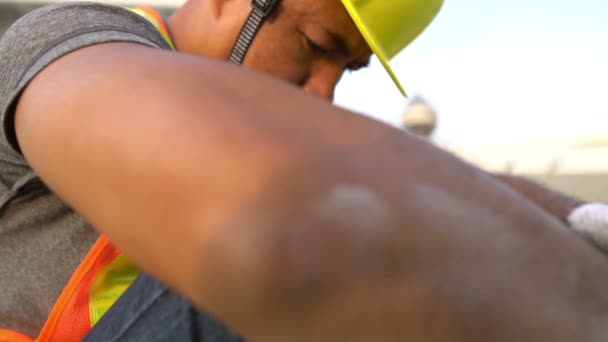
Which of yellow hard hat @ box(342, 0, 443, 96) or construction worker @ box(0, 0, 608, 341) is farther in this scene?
yellow hard hat @ box(342, 0, 443, 96)

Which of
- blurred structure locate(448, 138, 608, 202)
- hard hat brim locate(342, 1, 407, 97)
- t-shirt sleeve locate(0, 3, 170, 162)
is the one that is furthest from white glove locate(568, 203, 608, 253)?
blurred structure locate(448, 138, 608, 202)

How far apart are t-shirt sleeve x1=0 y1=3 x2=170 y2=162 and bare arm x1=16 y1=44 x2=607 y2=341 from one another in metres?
0.16

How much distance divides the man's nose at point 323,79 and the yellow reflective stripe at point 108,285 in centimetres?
73

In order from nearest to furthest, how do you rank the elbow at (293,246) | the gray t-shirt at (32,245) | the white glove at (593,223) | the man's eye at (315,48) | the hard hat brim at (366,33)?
1. the elbow at (293,246)
2. the white glove at (593,223)
3. the gray t-shirt at (32,245)
4. the hard hat brim at (366,33)
5. the man's eye at (315,48)

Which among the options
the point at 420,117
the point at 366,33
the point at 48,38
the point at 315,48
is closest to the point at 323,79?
the point at 315,48

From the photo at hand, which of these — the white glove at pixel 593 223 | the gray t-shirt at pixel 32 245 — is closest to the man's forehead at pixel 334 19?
the gray t-shirt at pixel 32 245

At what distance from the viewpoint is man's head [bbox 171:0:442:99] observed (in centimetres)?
171

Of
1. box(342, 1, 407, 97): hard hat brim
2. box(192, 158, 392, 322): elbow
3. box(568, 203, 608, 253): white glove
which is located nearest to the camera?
box(192, 158, 392, 322): elbow

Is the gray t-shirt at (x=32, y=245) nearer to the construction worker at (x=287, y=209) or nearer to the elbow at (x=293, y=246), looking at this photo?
the construction worker at (x=287, y=209)

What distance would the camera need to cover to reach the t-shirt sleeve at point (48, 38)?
797mm

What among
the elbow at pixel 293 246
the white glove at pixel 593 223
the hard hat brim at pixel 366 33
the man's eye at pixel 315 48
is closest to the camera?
the elbow at pixel 293 246

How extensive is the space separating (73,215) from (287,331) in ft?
3.00

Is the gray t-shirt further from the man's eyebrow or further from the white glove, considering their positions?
the white glove

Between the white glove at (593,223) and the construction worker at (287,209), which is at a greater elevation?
the construction worker at (287,209)
